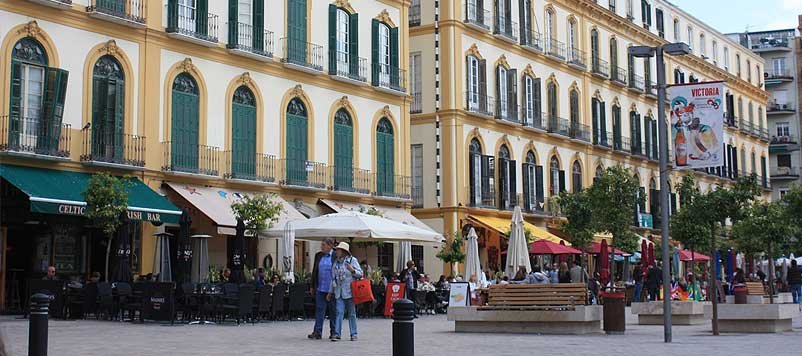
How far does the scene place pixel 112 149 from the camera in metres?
27.9

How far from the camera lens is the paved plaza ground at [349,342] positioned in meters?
15.9

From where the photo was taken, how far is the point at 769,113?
81.3m

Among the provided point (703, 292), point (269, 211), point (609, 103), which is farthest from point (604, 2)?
point (269, 211)

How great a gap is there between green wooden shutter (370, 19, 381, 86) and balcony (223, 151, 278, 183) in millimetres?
5736

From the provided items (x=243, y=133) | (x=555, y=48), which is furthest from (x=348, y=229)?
(x=555, y=48)

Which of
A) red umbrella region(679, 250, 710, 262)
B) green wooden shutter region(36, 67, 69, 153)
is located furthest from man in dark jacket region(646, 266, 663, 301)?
green wooden shutter region(36, 67, 69, 153)

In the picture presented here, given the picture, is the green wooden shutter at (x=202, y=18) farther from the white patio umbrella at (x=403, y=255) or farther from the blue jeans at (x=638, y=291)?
the blue jeans at (x=638, y=291)

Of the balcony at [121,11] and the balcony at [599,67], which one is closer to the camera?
the balcony at [121,11]

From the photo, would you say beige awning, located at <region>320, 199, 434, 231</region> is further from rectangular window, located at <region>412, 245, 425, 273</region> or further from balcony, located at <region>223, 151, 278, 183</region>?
rectangular window, located at <region>412, 245, 425, 273</region>

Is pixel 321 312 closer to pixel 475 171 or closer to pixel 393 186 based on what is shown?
pixel 393 186

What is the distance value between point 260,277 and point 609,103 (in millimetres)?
29743

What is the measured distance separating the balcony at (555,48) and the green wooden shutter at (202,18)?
2047cm

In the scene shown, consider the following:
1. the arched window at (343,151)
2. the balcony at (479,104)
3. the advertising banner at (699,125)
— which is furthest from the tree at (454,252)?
the advertising banner at (699,125)

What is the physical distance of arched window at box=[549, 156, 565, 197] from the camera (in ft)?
157
